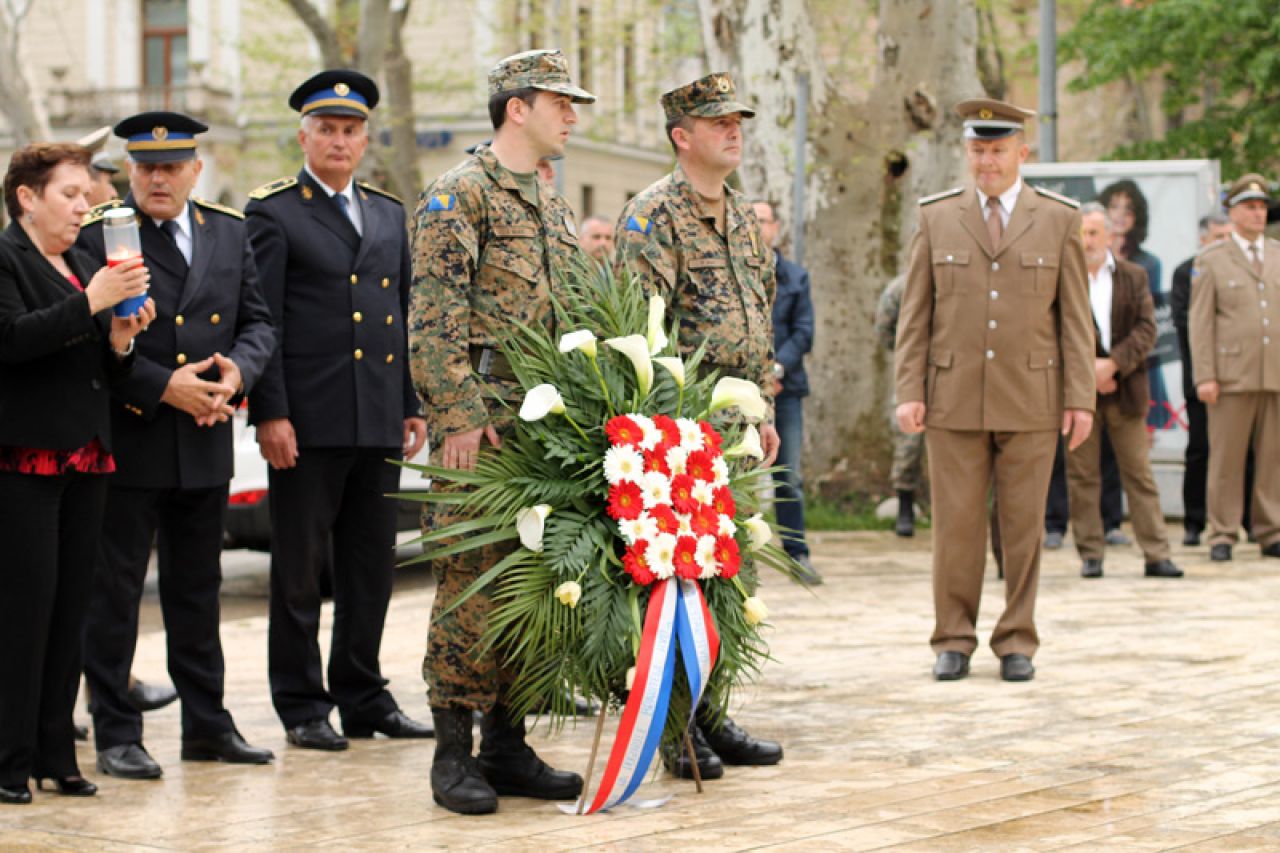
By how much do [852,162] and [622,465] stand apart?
11.1 meters

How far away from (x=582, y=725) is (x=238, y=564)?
26.2ft

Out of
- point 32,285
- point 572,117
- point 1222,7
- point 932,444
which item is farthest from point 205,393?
point 1222,7

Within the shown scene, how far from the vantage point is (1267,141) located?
26516 millimetres

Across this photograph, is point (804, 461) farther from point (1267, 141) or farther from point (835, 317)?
point (1267, 141)

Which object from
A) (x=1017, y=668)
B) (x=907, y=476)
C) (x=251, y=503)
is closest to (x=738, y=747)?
(x=1017, y=668)

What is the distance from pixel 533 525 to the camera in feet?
19.2

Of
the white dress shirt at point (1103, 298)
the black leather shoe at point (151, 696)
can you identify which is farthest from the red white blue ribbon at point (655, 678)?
the white dress shirt at point (1103, 298)

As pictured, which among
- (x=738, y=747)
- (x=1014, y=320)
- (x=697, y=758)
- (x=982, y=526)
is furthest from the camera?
(x=982, y=526)

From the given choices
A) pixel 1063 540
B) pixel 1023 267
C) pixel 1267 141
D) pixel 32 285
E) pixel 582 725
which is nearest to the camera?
pixel 32 285

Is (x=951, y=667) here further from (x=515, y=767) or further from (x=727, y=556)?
(x=515, y=767)

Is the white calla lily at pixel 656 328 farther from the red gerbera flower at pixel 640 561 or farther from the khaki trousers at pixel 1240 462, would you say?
the khaki trousers at pixel 1240 462

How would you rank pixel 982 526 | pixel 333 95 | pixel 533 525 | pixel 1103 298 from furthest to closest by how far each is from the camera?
1. pixel 1103 298
2. pixel 982 526
3. pixel 333 95
4. pixel 533 525

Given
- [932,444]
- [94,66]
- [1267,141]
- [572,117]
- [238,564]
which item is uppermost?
[94,66]

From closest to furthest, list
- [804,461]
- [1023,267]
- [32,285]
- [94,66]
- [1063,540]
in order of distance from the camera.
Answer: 1. [32,285]
2. [1023,267]
3. [1063,540]
4. [804,461]
5. [94,66]
